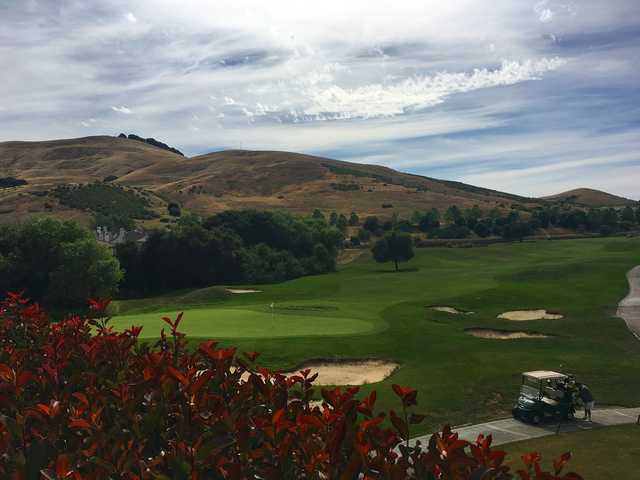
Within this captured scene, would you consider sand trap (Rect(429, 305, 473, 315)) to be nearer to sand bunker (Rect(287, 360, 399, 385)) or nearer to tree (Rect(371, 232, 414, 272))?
sand bunker (Rect(287, 360, 399, 385))

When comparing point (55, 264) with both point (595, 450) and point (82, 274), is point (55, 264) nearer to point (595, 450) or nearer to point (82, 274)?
point (82, 274)

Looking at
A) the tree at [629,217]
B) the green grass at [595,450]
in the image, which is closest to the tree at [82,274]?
the green grass at [595,450]

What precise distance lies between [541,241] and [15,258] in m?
98.6

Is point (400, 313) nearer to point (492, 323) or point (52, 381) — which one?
point (492, 323)

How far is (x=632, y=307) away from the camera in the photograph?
46406 millimetres

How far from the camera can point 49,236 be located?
6644 cm

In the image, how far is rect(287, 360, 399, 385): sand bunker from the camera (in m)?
28.4

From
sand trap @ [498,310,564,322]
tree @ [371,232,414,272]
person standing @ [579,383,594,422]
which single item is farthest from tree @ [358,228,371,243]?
person standing @ [579,383,594,422]

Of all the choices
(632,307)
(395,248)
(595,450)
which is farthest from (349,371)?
(395,248)

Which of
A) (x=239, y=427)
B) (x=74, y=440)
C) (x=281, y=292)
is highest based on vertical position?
(x=239, y=427)

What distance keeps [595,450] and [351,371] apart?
13.5 meters

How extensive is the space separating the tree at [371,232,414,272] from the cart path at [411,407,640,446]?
6647 cm

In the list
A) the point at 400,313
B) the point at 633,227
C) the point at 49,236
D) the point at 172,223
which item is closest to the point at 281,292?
the point at 400,313

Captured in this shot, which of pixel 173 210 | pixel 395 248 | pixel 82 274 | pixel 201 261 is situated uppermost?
pixel 173 210
